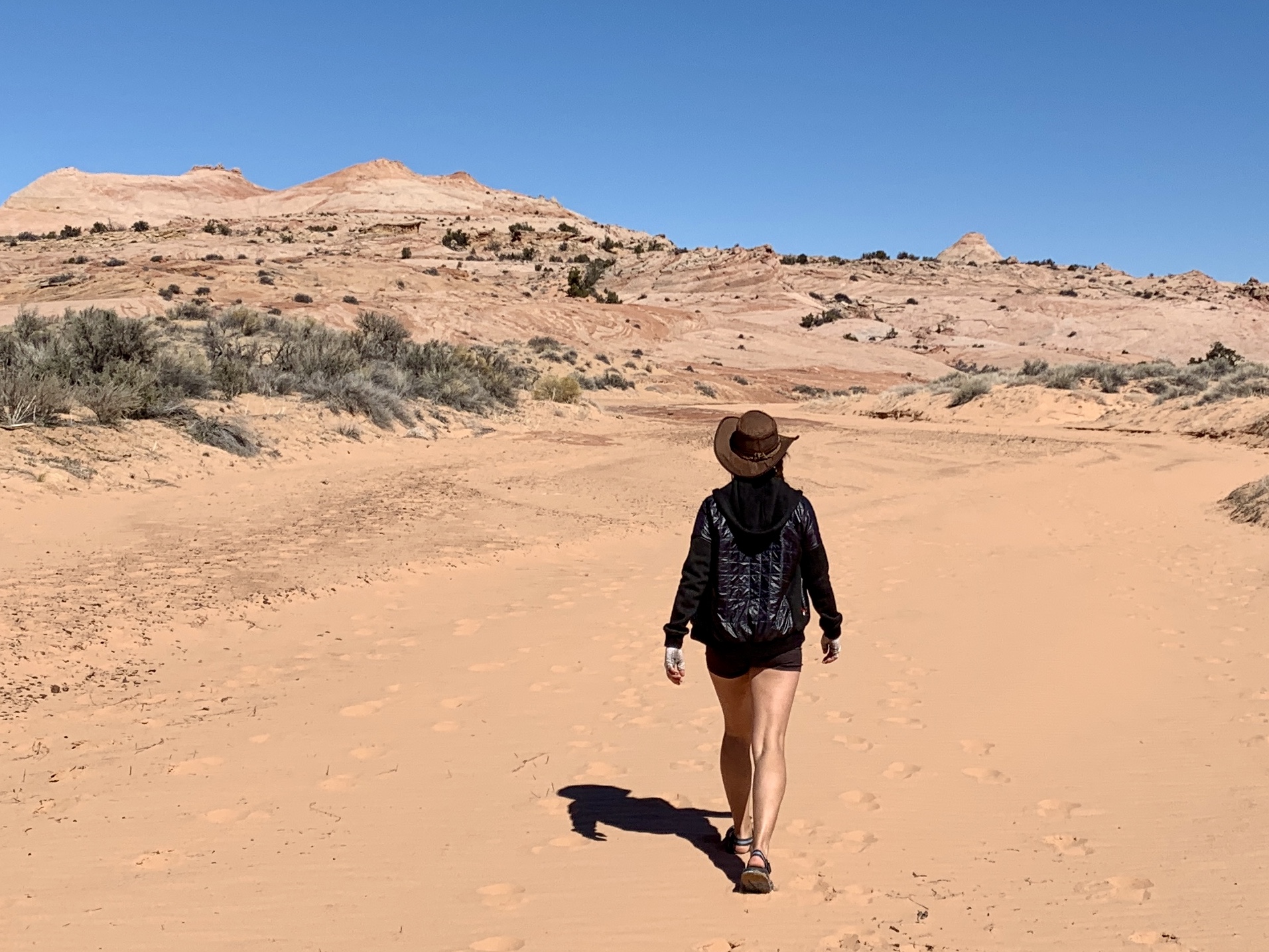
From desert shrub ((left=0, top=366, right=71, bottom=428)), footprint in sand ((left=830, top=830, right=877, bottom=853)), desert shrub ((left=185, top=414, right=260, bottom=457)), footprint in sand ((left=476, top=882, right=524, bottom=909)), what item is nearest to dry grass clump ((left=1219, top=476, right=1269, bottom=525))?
footprint in sand ((left=830, top=830, right=877, bottom=853))

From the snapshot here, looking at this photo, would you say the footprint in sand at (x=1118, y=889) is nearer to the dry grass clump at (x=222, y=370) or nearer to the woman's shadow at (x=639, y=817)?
the woman's shadow at (x=639, y=817)

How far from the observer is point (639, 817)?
4.44 metres

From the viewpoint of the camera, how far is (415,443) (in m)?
17.6

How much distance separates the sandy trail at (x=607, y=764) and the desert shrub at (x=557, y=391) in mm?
14175

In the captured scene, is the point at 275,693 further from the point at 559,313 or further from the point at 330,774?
the point at 559,313

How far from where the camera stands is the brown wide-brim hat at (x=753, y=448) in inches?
146

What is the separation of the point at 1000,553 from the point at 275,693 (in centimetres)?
782

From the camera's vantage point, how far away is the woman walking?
371 cm

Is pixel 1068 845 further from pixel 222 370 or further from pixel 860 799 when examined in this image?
pixel 222 370

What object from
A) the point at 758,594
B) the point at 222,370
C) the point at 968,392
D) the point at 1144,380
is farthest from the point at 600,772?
the point at 1144,380

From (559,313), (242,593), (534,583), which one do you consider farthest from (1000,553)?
(559,313)

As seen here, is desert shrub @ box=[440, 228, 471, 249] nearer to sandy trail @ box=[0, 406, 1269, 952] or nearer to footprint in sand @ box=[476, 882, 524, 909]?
sandy trail @ box=[0, 406, 1269, 952]

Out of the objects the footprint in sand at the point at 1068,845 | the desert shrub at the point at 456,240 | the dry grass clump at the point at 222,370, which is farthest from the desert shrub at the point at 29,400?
the desert shrub at the point at 456,240

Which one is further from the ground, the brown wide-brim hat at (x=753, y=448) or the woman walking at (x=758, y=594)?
the brown wide-brim hat at (x=753, y=448)
